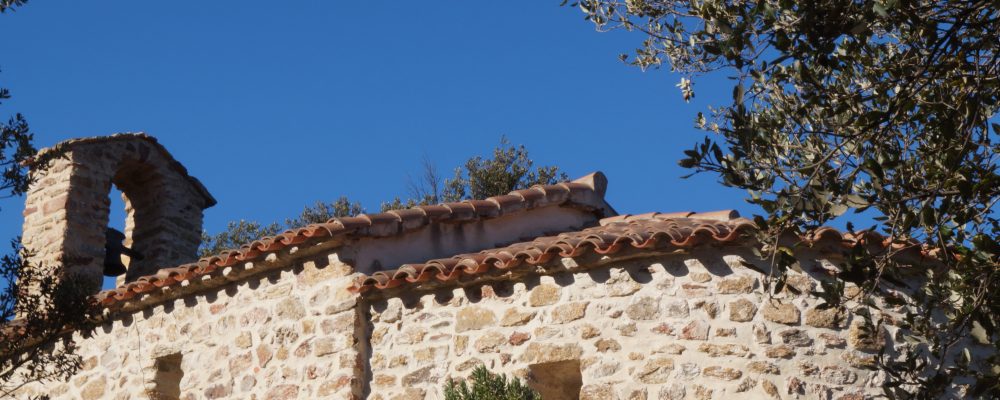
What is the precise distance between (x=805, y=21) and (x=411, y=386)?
4.84 meters

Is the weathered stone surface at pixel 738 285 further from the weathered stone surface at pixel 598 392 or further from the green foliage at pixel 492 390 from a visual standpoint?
the green foliage at pixel 492 390

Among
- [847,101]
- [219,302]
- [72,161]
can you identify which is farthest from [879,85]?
[72,161]

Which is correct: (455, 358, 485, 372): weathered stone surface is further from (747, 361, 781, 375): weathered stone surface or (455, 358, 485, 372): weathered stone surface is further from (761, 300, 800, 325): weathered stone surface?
(761, 300, 800, 325): weathered stone surface

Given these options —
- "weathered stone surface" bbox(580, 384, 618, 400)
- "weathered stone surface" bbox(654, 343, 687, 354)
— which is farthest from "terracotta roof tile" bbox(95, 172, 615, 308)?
"weathered stone surface" bbox(654, 343, 687, 354)

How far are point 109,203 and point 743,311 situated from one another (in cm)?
731

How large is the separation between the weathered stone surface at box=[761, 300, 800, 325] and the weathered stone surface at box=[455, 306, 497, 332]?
2062 millimetres

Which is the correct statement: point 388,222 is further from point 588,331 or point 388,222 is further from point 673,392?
point 673,392

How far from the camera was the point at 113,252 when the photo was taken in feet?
41.7

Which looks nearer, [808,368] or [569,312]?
[808,368]

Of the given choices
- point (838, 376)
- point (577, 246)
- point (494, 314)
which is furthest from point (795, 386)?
point (494, 314)

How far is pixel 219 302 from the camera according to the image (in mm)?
10422

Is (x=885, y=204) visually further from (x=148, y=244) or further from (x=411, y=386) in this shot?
(x=148, y=244)

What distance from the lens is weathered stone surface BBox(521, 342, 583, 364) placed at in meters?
8.66

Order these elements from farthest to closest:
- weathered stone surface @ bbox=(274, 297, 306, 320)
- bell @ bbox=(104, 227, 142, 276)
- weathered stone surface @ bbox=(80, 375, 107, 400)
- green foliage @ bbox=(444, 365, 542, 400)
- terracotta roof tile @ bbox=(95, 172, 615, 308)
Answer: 1. bell @ bbox=(104, 227, 142, 276)
2. weathered stone surface @ bbox=(80, 375, 107, 400)
3. weathered stone surface @ bbox=(274, 297, 306, 320)
4. terracotta roof tile @ bbox=(95, 172, 615, 308)
5. green foliage @ bbox=(444, 365, 542, 400)
